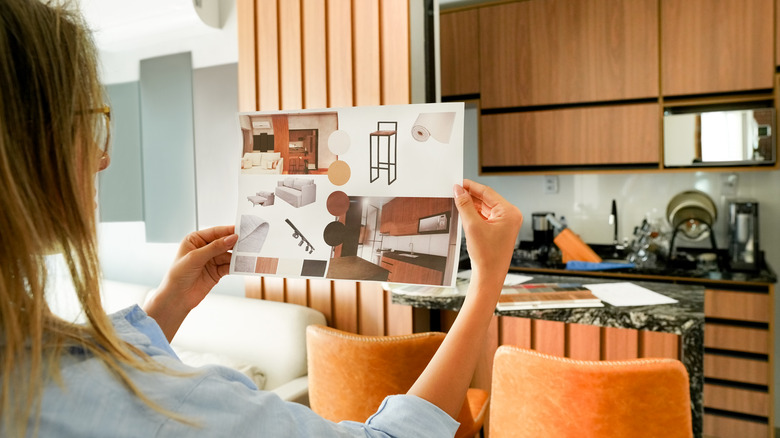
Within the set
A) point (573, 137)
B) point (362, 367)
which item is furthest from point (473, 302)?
point (573, 137)

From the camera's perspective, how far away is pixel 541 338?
1859mm

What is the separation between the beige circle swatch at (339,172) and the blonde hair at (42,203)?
509mm

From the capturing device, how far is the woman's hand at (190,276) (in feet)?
2.84

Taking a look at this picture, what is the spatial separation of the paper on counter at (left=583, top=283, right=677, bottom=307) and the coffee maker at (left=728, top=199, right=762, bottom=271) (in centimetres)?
156

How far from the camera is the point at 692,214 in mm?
3459

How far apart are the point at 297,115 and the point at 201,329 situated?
2.01 meters

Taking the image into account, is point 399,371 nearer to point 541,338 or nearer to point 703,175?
point 541,338

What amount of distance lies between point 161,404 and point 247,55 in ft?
7.73

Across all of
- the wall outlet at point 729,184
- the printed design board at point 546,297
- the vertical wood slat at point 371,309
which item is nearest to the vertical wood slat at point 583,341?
the printed design board at point 546,297

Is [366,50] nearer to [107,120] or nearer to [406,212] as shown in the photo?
[406,212]

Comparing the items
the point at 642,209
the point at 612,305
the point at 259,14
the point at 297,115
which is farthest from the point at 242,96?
the point at 642,209

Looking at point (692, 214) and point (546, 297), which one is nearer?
point (546, 297)

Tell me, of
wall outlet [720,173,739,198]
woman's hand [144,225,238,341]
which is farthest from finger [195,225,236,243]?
wall outlet [720,173,739,198]

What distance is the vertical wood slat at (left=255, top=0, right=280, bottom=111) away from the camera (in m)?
2.47
